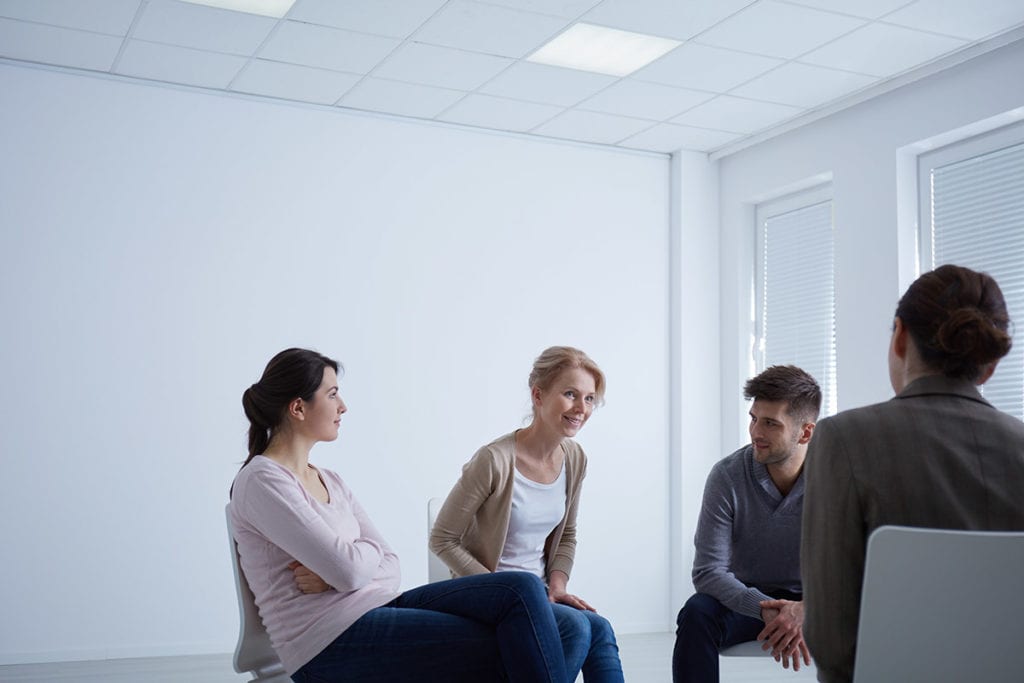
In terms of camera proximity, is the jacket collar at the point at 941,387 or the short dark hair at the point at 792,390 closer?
the jacket collar at the point at 941,387

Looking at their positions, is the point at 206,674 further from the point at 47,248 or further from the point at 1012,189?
the point at 1012,189

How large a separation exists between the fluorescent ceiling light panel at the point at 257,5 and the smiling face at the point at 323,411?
2428mm

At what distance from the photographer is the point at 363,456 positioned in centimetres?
595

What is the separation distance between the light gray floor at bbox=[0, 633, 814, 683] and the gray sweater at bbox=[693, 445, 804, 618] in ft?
5.92

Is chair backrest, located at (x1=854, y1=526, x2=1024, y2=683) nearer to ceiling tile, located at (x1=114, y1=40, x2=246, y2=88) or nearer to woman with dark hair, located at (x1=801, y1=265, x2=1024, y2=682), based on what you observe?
woman with dark hair, located at (x1=801, y1=265, x2=1024, y2=682)

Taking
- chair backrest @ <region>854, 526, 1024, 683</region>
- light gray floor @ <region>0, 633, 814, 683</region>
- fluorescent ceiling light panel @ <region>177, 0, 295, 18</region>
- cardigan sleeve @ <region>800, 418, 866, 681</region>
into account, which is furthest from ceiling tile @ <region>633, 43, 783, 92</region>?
chair backrest @ <region>854, 526, 1024, 683</region>

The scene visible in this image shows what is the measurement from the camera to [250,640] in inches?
101

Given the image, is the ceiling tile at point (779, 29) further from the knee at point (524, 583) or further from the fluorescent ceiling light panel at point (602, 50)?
the knee at point (524, 583)

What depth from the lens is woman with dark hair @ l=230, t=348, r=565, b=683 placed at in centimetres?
246

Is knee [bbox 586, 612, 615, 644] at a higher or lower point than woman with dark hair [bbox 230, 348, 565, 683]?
lower

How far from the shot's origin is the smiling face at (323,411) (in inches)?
109

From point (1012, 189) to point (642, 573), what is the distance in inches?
117

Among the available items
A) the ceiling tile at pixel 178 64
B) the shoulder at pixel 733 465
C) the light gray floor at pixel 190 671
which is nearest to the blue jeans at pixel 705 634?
the shoulder at pixel 733 465

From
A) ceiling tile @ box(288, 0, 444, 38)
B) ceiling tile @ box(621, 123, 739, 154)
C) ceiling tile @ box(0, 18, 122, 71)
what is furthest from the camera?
ceiling tile @ box(621, 123, 739, 154)
